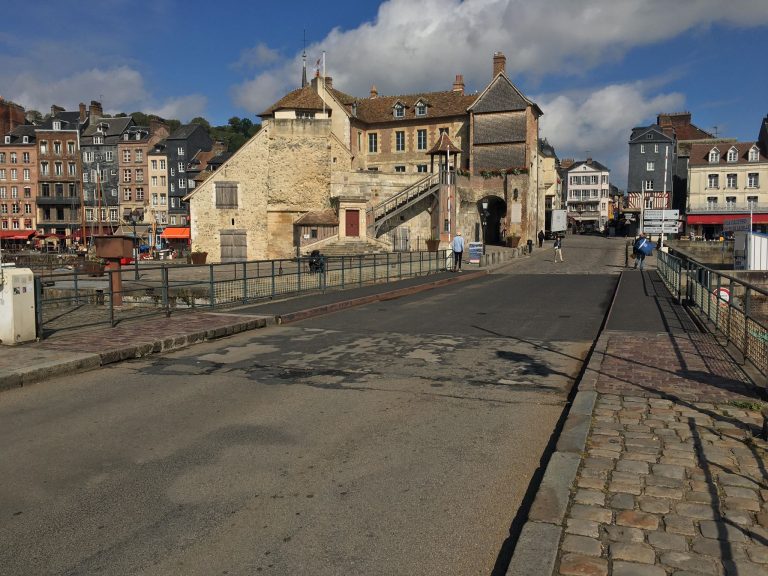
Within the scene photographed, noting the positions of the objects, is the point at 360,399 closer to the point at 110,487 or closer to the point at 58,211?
the point at 110,487

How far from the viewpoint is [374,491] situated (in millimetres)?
4461

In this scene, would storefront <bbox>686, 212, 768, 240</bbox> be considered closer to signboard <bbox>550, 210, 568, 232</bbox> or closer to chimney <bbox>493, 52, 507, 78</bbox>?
signboard <bbox>550, 210, 568, 232</bbox>

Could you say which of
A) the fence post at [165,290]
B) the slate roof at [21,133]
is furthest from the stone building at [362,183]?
the slate roof at [21,133]

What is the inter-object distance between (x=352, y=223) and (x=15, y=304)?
3336 centimetres

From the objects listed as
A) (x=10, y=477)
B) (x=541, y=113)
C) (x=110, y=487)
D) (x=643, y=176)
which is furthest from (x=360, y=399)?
(x=643, y=176)

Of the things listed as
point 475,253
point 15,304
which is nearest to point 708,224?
point 475,253

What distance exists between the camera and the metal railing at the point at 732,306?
26.2ft

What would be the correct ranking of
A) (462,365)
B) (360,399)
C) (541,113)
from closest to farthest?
1. (360,399)
2. (462,365)
3. (541,113)

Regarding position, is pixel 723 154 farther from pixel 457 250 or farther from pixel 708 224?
pixel 457 250

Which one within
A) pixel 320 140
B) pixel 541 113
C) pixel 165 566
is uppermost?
pixel 541 113

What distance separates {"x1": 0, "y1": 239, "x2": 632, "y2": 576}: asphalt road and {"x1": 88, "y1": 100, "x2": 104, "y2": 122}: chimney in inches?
3303

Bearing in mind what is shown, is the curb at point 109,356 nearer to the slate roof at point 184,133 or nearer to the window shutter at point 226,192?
the window shutter at point 226,192

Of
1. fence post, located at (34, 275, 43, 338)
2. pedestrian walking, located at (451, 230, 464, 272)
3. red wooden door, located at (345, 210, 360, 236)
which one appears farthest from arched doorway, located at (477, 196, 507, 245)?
fence post, located at (34, 275, 43, 338)

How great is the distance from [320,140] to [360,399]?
43397mm
